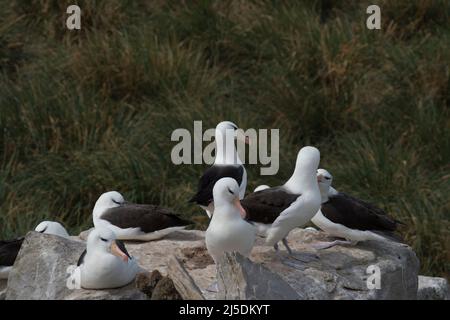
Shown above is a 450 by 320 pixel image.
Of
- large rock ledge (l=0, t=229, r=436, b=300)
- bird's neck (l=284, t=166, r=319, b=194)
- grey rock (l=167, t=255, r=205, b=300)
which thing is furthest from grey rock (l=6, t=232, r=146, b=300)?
bird's neck (l=284, t=166, r=319, b=194)

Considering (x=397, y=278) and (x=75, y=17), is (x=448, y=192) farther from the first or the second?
(x=75, y=17)

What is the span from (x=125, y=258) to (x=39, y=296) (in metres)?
0.79

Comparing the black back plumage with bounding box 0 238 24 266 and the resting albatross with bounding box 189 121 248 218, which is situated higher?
the resting albatross with bounding box 189 121 248 218

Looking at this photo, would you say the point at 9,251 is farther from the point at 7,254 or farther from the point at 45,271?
the point at 45,271

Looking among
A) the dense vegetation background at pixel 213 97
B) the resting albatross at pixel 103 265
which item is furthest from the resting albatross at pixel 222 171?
the dense vegetation background at pixel 213 97

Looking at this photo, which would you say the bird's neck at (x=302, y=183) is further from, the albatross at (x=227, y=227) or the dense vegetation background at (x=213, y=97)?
the dense vegetation background at (x=213, y=97)

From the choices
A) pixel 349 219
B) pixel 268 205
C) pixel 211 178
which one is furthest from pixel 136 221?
pixel 349 219

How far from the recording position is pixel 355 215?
7594 mm

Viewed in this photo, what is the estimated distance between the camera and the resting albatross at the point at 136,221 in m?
7.73

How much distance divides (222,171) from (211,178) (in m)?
0.13

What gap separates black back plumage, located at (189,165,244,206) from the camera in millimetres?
8016

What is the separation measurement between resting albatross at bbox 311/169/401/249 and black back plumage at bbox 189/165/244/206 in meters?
0.83

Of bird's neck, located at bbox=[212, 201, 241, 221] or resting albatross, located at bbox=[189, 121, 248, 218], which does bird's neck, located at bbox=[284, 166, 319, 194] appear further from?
resting albatross, located at bbox=[189, 121, 248, 218]
